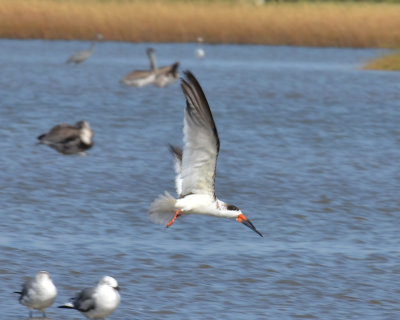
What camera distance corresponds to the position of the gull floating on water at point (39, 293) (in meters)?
7.16

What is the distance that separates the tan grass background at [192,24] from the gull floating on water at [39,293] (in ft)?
105

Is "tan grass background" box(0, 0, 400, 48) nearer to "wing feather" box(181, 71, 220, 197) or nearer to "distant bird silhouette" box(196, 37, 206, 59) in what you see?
"distant bird silhouette" box(196, 37, 206, 59)

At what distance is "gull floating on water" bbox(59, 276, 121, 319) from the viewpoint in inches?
277

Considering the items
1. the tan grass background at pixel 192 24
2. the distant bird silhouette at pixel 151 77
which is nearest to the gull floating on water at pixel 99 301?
the distant bird silhouette at pixel 151 77

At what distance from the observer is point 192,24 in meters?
40.2

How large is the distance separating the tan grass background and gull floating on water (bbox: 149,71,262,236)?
31466 millimetres

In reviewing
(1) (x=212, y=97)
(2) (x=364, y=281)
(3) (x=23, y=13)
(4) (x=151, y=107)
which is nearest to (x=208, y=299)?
(2) (x=364, y=281)

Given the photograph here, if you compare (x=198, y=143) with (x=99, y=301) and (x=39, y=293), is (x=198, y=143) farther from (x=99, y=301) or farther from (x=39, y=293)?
(x=39, y=293)

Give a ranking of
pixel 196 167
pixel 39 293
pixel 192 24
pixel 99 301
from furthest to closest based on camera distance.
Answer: pixel 192 24
pixel 196 167
pixel 39 293
pixel 99 301

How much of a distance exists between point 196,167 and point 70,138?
7.43 meters

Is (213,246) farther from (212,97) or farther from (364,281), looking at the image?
(212,97)

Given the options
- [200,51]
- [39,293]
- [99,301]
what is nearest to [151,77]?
A: [200,51]

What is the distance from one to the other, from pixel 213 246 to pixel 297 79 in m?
22.4

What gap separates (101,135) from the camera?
1822 cm
